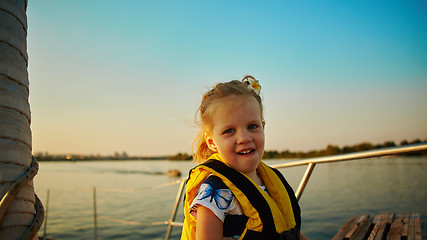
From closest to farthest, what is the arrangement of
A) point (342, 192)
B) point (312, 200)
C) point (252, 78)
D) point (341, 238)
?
point (252, 78) → point (341, 238) → point (312, 200) → point (342, 192)

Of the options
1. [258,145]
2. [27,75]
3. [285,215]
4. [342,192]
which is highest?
[27,75]

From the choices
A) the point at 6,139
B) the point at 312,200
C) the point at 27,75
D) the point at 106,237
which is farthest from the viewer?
the point at 312,200

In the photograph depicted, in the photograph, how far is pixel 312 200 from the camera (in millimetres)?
16969

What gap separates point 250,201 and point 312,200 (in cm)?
1745

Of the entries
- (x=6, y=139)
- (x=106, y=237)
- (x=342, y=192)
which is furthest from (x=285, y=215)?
(x=342, y=192)

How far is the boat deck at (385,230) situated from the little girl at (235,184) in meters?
0.87

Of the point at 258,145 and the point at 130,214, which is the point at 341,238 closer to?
the point at 258,145

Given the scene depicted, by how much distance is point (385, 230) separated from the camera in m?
2.14

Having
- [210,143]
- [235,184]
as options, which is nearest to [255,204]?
[235,184]

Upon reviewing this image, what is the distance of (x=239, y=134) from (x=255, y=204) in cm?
31

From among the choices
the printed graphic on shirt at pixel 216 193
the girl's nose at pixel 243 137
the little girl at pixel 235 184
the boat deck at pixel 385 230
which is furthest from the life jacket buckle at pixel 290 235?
the boat deck at pixel 385 230

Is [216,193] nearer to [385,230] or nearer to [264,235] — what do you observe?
[264,235]

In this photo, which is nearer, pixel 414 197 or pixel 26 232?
pixel 26 232

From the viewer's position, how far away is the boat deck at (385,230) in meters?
1.89
